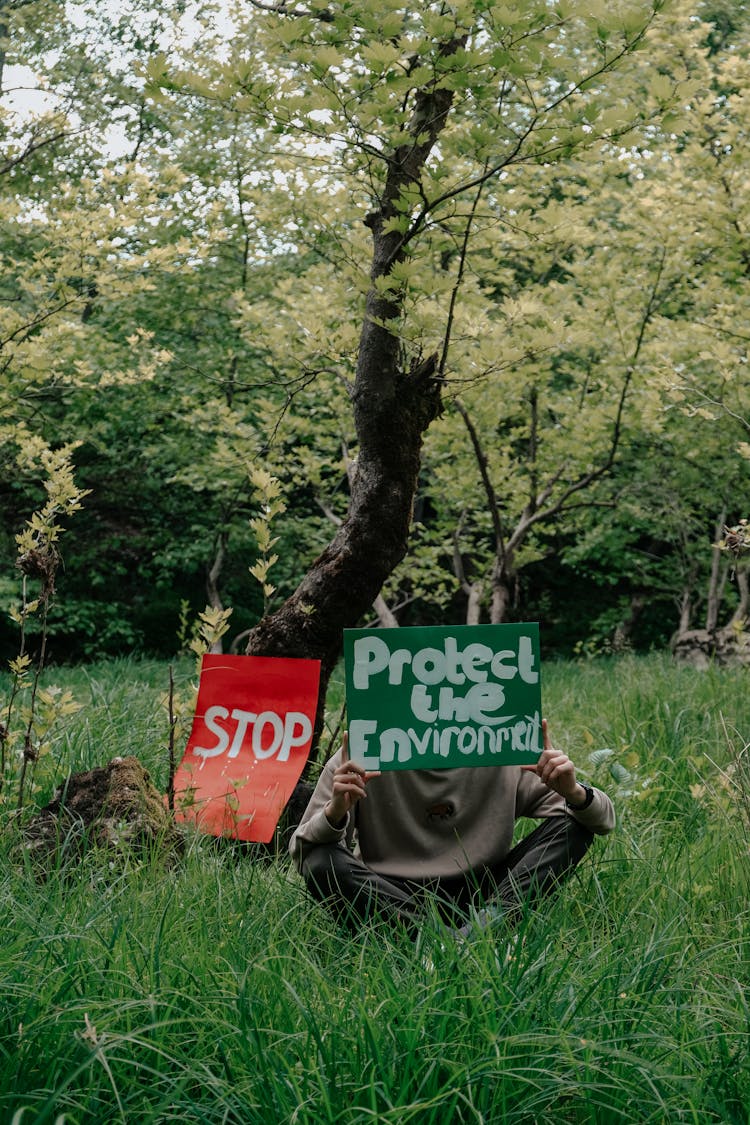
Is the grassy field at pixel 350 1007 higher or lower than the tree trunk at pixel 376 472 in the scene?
lower

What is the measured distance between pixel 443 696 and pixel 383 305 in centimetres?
176

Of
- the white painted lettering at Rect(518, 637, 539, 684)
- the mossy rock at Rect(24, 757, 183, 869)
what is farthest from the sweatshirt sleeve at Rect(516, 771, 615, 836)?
the mossy rock at Rect(24, 757, 183, 869)

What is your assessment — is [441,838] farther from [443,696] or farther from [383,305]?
[383,305]

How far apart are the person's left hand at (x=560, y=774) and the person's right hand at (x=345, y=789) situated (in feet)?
1.38

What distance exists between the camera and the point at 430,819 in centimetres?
297

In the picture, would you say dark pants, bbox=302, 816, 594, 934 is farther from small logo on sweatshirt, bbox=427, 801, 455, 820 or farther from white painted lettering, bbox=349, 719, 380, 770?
white painted lettering, bbox=349, 719, 380, 770

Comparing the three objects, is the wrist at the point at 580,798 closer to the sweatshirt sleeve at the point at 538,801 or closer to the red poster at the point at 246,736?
the sweatshirt sleeve at the point at 538,801

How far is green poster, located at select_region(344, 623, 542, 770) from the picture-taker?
2.75m

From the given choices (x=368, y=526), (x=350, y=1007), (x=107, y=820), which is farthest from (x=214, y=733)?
(x=350, y=1007)

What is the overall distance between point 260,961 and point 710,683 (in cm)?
423

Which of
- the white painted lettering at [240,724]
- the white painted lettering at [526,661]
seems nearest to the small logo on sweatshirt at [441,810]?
the white painted lettering at [526,661]

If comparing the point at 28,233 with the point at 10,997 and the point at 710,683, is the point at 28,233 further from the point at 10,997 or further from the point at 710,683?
the point at 10,997

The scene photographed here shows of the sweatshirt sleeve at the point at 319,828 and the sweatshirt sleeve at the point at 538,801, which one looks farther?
the sweatshirt sleeve at the point at 538,801

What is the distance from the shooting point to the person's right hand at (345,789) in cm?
270
